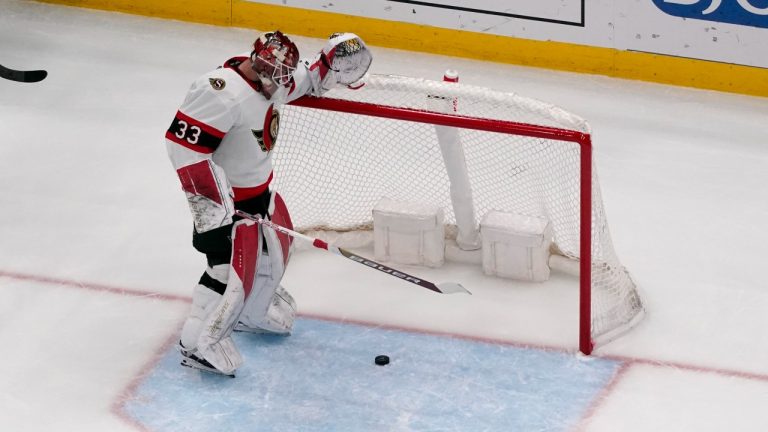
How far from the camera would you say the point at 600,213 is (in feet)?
18.1

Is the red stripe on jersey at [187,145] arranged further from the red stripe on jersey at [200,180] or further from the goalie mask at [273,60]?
the goalie mask at [273,60]

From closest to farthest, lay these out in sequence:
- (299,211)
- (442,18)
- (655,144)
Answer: (299,211), (655,144), (442,18)

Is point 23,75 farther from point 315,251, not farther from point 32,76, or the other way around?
point 315,251

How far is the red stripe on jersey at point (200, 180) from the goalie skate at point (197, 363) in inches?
24.6

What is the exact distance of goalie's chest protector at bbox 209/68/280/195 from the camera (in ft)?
16.8

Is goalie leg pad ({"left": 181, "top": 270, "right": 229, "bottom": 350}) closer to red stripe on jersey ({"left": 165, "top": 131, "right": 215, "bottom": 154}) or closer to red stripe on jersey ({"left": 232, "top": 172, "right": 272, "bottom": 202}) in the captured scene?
red stripe on jersey ({"left": 232, "top": 172, "right": 272, "bottom": 202})

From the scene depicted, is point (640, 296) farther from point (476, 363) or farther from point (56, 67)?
Answer: point (56, 67)

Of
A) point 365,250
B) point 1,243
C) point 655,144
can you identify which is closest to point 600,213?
point 365,250

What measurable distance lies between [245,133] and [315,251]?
3.81 ft

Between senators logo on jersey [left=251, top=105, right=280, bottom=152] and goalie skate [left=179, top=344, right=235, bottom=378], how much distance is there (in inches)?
28.5

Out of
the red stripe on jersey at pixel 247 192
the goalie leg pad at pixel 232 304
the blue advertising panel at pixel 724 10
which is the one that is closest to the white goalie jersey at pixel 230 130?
the red stripe on jersey at pixel 247 192

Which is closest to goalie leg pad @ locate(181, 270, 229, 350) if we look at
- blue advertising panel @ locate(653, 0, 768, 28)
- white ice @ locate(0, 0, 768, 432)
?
white ice @ locate(0, 0, 768, 432)

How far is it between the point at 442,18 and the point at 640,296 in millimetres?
2214

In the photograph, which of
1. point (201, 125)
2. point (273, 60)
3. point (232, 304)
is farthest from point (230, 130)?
point (232, 304)
